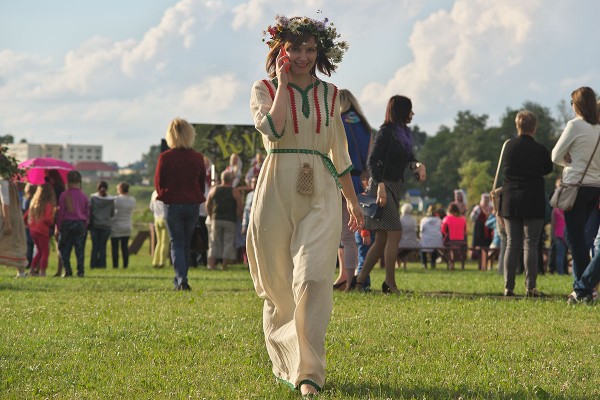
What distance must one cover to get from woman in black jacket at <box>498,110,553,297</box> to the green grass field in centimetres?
49

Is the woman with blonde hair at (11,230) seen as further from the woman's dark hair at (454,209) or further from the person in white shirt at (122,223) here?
the woman's dark hair at (454,209)

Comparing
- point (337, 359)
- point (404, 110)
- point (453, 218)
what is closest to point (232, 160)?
point (453, 218)

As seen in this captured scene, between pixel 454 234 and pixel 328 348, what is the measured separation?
18637 millimetres

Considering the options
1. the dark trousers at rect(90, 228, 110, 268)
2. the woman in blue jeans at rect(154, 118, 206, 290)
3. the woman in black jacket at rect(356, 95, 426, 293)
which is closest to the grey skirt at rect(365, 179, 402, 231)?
the woman in black jacket at rect(356, 95, 426, 293)

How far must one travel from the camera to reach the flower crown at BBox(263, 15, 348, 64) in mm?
6645

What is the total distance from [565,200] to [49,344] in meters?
5.91

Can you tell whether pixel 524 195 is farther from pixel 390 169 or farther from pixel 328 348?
pixel 328 348

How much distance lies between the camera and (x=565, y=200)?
11.8 meters

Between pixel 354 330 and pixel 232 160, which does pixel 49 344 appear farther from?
pixel 232 160

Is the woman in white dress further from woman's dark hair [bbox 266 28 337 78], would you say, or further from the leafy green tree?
the leafy green tree

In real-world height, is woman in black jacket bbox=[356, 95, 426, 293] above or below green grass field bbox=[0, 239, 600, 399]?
above

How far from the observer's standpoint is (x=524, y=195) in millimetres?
12648

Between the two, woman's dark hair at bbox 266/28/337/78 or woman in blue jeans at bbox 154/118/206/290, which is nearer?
woman's dark hair at bbox 266/28/337/78

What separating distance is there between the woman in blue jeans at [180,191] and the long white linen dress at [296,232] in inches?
293
